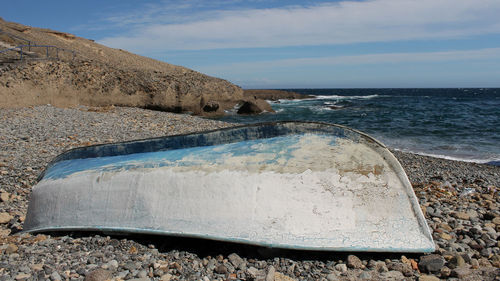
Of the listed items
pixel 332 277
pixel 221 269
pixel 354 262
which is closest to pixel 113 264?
pixel 221 269

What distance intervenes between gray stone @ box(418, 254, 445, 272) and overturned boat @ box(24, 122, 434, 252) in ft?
0.29

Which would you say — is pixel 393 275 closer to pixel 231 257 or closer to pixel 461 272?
pixel 461 272

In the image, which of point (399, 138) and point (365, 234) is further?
point (399, 138)

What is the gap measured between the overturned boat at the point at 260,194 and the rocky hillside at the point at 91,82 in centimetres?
1114

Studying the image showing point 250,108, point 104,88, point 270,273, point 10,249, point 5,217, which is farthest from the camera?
point 250,108

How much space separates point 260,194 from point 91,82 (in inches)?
612

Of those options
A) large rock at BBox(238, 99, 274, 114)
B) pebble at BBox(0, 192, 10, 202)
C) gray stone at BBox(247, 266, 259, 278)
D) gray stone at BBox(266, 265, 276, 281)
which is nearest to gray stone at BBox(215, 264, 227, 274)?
gray stone at BBox(247, 266, 259, 278)

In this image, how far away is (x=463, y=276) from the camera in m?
2.76

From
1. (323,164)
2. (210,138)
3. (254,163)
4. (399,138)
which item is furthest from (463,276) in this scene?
(399,138)

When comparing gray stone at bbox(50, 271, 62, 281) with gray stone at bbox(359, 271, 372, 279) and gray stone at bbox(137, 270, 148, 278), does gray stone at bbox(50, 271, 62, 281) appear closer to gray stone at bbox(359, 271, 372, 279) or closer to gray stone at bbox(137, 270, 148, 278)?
gray stone at bbox(137, 270, 148, 278)

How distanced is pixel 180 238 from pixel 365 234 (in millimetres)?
1560

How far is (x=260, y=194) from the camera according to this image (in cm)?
312

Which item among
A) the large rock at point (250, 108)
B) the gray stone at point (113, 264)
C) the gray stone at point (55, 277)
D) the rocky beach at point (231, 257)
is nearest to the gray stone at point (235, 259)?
the rocky beach at point (231, 257)

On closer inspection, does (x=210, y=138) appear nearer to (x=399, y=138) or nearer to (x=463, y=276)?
(x=463, y=276)
